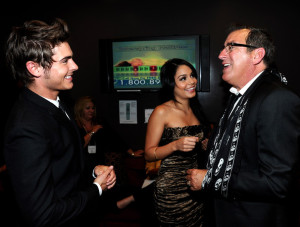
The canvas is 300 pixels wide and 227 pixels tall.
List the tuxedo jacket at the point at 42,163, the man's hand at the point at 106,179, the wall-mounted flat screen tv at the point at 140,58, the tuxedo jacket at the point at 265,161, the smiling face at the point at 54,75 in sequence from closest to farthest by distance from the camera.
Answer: the tuxedo jacket at the point at 42,163, the tuxedo jacket at the point at 265,161, the smiling face at the point at 54,75, the man's hand at the point at 106,179, the wall-mounted flat screen tv at the point at 140,58

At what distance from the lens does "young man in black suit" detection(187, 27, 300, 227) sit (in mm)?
1266

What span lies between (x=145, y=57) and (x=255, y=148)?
285 cm

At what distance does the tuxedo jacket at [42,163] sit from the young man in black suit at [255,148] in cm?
80

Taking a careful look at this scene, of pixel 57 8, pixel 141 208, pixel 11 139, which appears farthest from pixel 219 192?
A: pixel 57 8

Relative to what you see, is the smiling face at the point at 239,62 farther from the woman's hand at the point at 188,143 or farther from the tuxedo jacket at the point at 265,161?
the woman's hand at the point at 188,143

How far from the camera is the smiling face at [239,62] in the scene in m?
1.67

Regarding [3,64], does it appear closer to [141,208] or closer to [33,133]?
[141,208]

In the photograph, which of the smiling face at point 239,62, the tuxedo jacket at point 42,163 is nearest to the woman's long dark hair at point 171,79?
the smiling face at point 239,62

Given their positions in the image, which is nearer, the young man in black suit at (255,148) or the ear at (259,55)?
the young man in black suit at (255,148)

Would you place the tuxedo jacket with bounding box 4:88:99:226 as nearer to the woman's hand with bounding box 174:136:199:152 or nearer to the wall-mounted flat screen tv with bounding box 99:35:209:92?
the woman's hand with bounding box 174:136:199:152

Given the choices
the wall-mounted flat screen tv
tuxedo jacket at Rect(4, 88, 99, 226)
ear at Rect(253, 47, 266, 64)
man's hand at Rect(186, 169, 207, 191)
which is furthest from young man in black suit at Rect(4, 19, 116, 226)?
the wall-mounted flat screen tv

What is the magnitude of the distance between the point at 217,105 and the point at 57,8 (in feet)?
10.5

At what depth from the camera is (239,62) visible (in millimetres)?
1691

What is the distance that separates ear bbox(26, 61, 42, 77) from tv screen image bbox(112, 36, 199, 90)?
2.67 m
